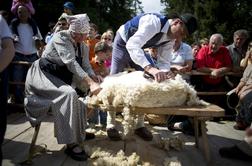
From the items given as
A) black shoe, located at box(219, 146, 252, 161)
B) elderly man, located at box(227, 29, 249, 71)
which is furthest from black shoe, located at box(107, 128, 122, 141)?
elderly man, located at box(227, 29, 249, 71)

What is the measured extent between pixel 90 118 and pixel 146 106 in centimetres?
226

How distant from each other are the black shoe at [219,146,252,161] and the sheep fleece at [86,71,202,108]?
692 mm

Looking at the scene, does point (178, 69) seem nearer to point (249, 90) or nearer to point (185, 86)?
point (249, 90)

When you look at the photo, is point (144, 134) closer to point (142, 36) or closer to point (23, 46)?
point (142, 36)

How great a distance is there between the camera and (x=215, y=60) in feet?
21.8

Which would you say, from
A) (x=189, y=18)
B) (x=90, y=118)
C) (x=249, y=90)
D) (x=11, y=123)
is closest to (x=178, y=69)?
(x=249, y=90)

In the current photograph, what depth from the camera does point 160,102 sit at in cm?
388

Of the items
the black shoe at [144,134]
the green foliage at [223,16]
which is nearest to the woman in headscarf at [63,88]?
the black shoe at [144,134]

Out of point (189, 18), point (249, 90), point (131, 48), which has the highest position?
point (189, 18)

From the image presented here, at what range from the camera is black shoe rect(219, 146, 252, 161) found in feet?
14.0

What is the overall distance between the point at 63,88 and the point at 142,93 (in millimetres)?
848

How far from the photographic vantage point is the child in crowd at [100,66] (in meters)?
5.82

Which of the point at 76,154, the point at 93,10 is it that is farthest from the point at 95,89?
the point at 93,10

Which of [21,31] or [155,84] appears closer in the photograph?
[155,84]
